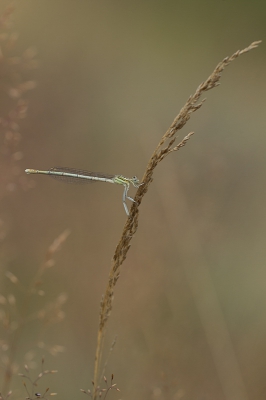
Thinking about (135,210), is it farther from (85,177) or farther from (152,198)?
(152,198)

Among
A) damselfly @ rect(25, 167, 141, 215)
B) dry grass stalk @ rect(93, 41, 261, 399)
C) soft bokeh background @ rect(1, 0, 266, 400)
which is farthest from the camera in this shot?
soft bokeh background @ rect(1, 0, 266, 400)

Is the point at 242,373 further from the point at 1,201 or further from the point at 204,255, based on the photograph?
the point at 1,201

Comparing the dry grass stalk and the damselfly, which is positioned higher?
the damselfly

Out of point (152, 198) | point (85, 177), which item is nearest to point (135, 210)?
point (85, 177)

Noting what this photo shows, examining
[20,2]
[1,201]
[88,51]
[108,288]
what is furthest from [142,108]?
[108,288]

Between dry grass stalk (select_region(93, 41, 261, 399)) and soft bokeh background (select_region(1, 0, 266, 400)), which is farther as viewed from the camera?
soft bokeh background (select_region(1, 0, 266, 400))

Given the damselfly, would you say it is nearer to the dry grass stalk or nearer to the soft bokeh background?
the soft bokeh background

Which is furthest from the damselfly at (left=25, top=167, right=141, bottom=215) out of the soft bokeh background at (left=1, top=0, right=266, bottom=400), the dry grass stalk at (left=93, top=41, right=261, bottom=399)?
the dry grass stalk at (left=93, top=41, right=261, bottom=399)

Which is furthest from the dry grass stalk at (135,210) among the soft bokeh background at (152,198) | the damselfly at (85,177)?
the damselfly at (85,177)

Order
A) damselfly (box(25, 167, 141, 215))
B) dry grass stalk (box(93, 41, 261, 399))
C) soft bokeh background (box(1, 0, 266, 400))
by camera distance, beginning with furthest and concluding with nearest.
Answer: soft bokeh background (box(1, 0, 266, 400))
damselfly (box(25, 167, 141, 215))
dry grass stalk (box(93, 41, 261, 399))
